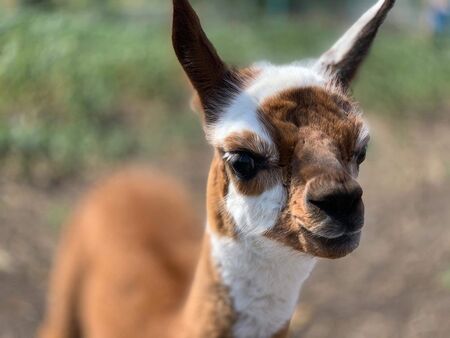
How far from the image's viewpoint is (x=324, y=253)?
2168 millimetres

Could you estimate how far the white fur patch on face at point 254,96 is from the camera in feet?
7.72

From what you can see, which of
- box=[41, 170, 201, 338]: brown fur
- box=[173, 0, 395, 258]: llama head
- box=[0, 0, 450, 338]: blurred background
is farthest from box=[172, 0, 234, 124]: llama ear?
box=[0, 0, 450, 338]: blurred background

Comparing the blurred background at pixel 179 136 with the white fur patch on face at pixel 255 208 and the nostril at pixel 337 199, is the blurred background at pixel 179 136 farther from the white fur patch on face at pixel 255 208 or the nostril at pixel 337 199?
the nostril at pixel 337 199

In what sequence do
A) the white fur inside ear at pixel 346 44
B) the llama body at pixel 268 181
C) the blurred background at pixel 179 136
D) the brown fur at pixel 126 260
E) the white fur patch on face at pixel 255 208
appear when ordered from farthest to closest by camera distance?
1. the blurred background at pixel 179 136
2. the brown fur at pixel 126 260
3. the white fur inside ear at pixel 346 44
4. the white fur patch on face at pixel 255 208
5. the llama body at pixel 268 181

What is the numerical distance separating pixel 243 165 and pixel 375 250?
285cm

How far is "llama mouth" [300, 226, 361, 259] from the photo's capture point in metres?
2.14

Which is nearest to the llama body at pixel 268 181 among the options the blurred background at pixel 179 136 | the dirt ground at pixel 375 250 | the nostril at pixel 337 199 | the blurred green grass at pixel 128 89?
the nostril at pixel 337 199

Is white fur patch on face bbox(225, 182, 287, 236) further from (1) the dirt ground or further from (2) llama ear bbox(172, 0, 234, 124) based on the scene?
(1) the dirt ground

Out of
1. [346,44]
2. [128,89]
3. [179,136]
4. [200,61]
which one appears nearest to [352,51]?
[346,44]

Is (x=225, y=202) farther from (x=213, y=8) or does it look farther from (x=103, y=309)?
(x=213, y=8)

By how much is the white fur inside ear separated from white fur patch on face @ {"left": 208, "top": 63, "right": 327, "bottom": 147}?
0.38ft

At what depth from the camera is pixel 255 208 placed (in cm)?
233

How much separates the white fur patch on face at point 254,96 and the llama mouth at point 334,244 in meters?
0.37

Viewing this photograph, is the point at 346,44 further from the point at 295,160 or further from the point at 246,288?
the point at 246,288
